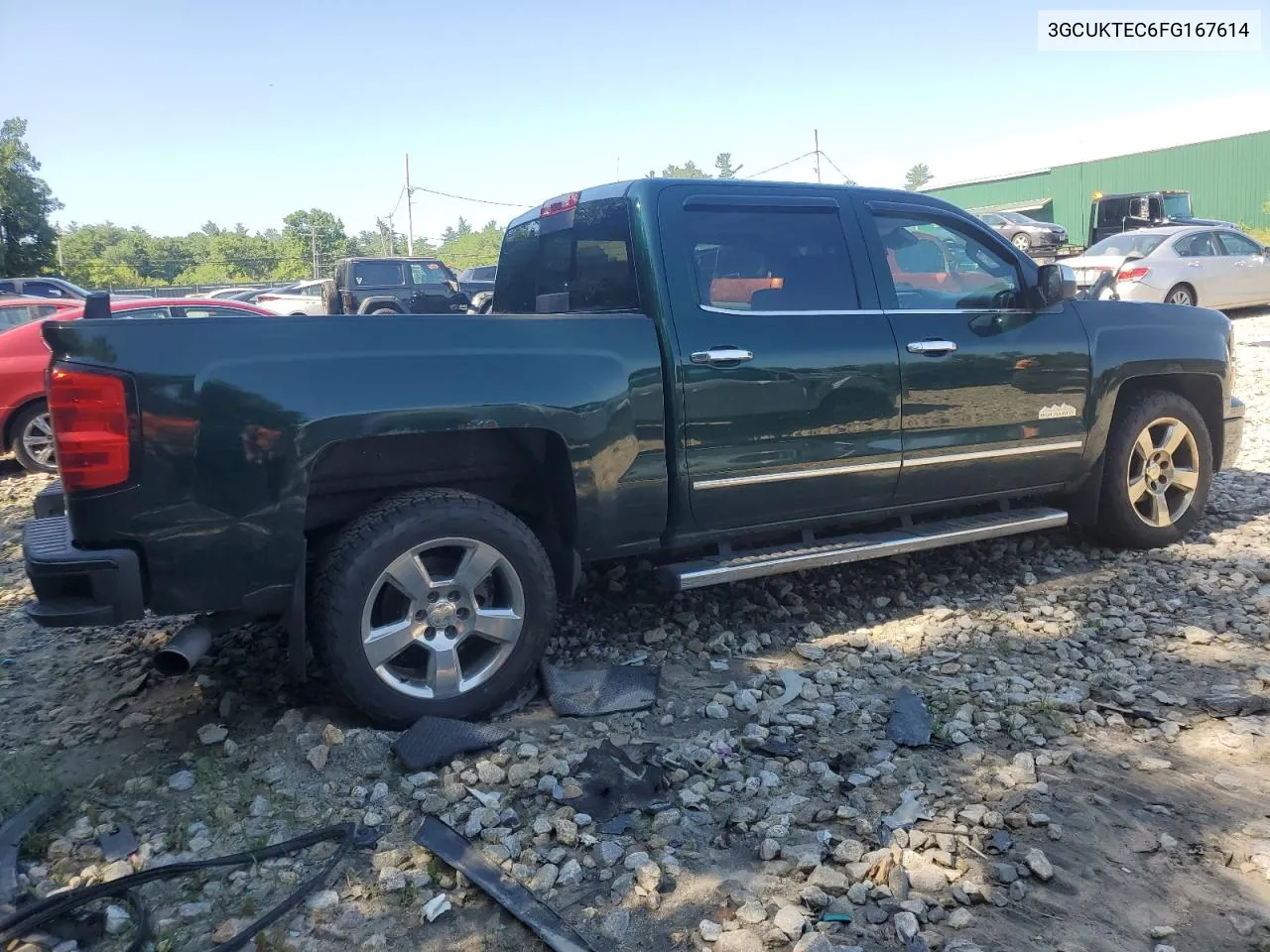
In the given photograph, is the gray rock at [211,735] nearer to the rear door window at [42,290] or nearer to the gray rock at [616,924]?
the gray rock at [616,924]

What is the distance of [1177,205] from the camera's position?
23.7m

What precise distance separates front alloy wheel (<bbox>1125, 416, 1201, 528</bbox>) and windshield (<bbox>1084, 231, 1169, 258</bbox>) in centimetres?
1051

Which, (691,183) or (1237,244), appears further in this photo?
(1237,244)

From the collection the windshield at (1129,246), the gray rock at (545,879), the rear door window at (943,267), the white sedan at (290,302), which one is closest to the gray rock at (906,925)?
the gray rock at (545,879)

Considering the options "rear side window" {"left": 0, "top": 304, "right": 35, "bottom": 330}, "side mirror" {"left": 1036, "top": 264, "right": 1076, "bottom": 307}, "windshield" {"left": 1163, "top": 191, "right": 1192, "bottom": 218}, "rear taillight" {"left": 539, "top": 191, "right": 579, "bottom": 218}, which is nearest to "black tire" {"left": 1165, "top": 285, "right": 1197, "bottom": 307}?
"windshield" {"left": 1163, "top": 191, "right": 1192, "bottom": 218}

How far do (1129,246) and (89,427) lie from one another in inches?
605

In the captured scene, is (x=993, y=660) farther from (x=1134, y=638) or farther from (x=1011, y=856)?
(x=1011, y=856)

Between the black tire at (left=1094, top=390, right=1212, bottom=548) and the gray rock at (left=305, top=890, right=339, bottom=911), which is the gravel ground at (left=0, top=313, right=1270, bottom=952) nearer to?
the gray rock at (left=305, top=890, right=339, bottom=911)

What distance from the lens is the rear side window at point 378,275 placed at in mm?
19328

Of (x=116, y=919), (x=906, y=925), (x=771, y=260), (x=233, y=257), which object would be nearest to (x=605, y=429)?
(x=771, y=260)

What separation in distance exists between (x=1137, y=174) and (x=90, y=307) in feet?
137

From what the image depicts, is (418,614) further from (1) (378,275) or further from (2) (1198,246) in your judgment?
(1) (378,275)

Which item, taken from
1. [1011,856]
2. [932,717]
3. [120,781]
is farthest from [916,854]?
[120,781]

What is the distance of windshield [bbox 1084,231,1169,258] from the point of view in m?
14.8
